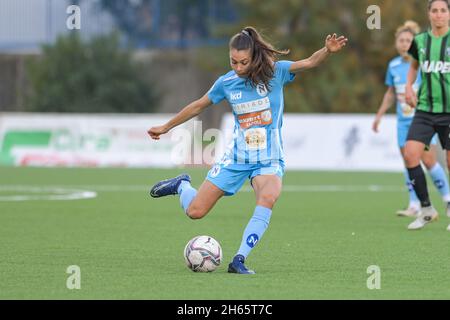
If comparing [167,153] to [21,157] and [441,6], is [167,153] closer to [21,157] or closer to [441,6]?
[21,157]

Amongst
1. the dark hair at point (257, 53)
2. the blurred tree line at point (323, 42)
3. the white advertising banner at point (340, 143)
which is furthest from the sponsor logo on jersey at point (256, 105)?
the blurred tree line at point (323, 42)

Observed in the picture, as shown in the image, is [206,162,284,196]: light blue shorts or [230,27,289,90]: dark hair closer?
[230,27,289,90]: dark hair

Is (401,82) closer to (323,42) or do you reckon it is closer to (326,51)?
(326,51)

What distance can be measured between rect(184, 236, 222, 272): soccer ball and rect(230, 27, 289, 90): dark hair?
1268 millimetres

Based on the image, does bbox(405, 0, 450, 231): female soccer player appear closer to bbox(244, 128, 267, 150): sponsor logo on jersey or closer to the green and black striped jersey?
the green and black striped jersey

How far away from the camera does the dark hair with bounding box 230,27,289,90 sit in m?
8.52

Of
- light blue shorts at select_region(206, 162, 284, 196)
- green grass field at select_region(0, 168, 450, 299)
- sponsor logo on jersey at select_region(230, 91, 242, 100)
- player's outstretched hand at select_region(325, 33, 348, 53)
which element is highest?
player's outstretched hand at select_region(325, 33, 348, 53)

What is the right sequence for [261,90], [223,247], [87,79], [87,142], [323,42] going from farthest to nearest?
[323,42] → [87,79] → [87,142] → [223,247] → [261,90]

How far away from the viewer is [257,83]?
863cm

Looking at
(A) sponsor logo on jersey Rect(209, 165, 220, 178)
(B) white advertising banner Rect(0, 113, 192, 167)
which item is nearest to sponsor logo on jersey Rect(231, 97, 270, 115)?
(A) sponsor logo on jersey Rect(209, 165, 220, 178)

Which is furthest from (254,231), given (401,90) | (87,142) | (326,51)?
(87,142)

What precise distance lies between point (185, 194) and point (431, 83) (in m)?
3.53

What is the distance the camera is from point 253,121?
28.7 feet
